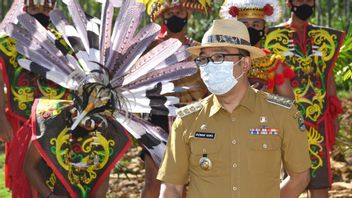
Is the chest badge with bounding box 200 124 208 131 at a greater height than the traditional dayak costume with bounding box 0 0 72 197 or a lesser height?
lesser

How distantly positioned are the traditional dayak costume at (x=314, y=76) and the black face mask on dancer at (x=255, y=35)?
74cm

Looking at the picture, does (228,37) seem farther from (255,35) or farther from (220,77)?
(255,35)

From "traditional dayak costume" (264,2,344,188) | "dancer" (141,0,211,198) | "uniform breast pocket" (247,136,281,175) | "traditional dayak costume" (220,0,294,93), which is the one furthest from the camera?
"traditional dayak costume" (264,2,344,188)

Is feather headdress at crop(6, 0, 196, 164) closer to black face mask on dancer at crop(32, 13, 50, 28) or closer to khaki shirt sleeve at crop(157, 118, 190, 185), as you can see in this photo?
khaki shirt sleeve at crop(157, 118, 190, 185)

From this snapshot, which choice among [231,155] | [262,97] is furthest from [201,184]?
[262,97]

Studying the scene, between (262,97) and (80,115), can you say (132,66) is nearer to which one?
(80,115)

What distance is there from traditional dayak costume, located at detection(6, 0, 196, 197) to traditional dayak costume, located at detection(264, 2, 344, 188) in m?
1.75

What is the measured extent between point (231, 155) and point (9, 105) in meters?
3.15

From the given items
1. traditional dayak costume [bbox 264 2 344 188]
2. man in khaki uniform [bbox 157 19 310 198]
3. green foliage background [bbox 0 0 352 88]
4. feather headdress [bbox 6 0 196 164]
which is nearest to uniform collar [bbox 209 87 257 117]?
man in khaki uniform [bbox 157 19 310 198]

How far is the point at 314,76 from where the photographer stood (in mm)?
7602

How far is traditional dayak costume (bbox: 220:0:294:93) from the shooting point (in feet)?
21.8

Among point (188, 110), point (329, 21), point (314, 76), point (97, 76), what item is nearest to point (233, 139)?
point (188, 110)

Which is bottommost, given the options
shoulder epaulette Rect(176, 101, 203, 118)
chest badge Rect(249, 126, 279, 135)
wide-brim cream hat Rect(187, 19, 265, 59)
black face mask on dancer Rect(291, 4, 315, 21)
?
chest badge Rect(249, 126, 279, 135)

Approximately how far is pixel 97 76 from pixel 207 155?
52.3 inches
